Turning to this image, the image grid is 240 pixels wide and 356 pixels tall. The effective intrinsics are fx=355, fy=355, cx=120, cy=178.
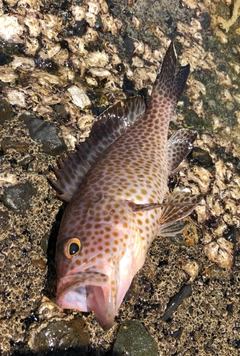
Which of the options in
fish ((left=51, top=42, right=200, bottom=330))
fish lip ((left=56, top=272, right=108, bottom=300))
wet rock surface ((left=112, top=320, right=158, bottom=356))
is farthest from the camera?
wet rock surface ((left=112, top=320, right=158, bottom=356))

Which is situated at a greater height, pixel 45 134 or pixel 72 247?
pixel 45 134

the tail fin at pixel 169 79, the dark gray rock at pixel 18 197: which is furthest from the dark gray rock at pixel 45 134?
the tail fin at pixel 169 79

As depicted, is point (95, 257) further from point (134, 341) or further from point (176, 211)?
point (176, 211)

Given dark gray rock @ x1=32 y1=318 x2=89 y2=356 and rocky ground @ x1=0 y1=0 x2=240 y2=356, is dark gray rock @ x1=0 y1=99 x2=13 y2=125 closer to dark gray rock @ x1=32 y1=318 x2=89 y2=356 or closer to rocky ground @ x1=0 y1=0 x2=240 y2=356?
rocky ground @ x1=0 y1=0 x2=240 y2=356

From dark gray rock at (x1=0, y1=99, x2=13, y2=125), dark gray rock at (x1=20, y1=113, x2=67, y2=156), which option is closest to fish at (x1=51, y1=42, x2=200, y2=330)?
dark gray rock at (x1=20, y1=113, x2=67, y2=156)

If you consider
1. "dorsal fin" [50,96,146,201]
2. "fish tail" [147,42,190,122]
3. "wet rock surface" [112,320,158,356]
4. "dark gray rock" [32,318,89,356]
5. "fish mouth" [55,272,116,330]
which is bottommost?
"wet rock surface" [112,320,158,356]

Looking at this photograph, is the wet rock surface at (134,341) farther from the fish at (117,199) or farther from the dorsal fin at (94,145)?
the dorsal fin at (94,145)

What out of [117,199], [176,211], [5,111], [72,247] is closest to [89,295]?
[72,247]

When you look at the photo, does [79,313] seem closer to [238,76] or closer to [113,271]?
[113,271]
